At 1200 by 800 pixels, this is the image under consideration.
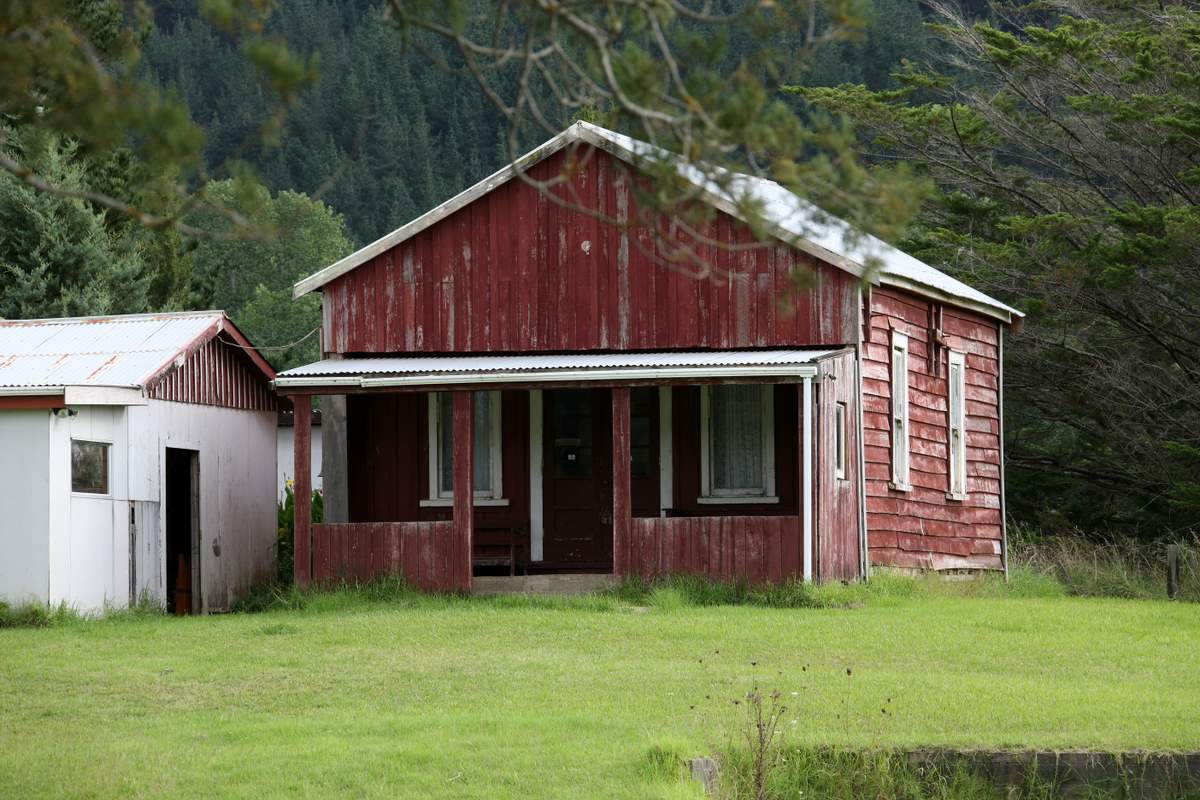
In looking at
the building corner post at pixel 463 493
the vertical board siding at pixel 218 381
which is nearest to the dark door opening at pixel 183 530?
the vertical board siding at pixel 218 381

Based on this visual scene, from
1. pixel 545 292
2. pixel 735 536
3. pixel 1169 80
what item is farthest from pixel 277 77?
pixel 1169 80

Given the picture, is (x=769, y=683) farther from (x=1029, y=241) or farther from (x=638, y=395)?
(x=1029, y=241)

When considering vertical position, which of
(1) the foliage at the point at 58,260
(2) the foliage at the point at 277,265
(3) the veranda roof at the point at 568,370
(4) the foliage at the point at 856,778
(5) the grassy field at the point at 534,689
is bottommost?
(4) the foliage at the point at 856,778

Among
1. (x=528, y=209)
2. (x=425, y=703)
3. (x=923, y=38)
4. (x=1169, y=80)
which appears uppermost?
(x=923, y=38)

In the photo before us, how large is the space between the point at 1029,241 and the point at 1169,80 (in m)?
3.62

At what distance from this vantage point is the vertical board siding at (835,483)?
64.1 ft

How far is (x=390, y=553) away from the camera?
2008 cm

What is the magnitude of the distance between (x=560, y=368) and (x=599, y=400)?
7.70ft

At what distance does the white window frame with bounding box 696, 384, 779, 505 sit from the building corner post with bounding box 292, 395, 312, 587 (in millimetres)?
4554

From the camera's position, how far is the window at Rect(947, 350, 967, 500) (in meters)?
Result: 23.8

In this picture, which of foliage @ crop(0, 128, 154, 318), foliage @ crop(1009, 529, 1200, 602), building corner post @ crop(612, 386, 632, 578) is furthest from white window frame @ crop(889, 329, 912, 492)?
foliage @ crop(0, 128, 154, 318)

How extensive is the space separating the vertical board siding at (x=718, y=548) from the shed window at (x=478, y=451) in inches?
113

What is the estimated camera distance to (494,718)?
11.7m

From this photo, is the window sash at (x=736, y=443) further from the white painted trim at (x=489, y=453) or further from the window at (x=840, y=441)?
the white painted trim at (x=489, y=453)
